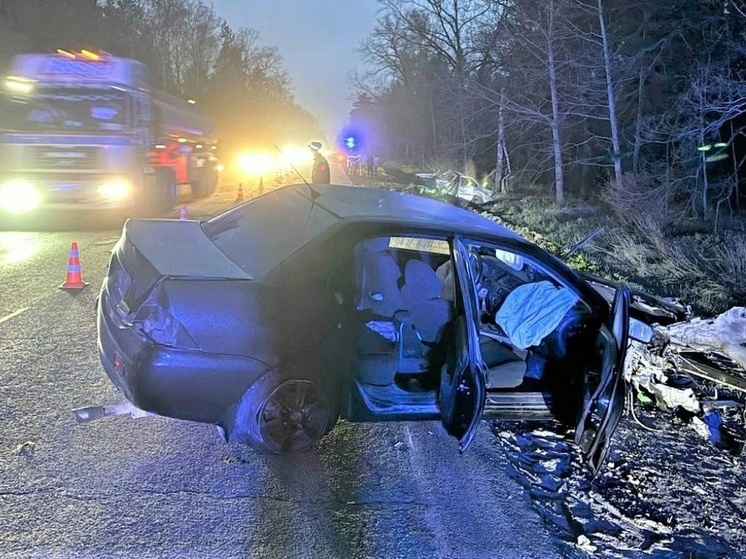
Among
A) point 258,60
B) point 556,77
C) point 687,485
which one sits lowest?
point 687,485

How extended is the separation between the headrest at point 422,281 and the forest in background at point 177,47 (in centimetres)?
1583

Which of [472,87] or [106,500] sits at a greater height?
[472,87]

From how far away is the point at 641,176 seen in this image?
1588cm

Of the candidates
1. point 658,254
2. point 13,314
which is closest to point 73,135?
point 13,314

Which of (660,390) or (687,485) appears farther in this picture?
(660,390)

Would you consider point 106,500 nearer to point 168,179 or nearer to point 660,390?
point 660,390

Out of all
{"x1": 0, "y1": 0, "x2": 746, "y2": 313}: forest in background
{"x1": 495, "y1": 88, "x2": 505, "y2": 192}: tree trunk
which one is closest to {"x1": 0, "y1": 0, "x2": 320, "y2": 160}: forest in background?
{"x1": 0, "y1": 0, "x2": 746, "y2": 313}: forest in background

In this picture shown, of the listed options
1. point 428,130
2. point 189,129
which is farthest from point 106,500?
point 428,130

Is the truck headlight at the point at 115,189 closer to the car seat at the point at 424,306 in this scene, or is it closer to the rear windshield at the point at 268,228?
the rear windshield at the point at 268,228

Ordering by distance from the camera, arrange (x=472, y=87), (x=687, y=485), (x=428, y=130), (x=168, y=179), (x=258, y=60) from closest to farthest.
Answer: (x=687, y=485) < (x=168, y=179) < (x=472, y=87) < (x=428, y=130) < (x=258, y=60)

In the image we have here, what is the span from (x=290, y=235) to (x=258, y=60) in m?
82.1

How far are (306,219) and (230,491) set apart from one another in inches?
70.6

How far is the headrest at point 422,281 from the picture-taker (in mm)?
4312

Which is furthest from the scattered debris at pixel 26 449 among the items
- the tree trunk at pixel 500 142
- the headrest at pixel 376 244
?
the tree trunk at pixel 500 142
